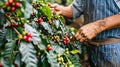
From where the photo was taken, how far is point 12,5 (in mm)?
1295

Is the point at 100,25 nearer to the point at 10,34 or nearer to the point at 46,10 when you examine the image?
the point at 46,10

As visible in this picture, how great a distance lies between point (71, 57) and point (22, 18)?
601mm

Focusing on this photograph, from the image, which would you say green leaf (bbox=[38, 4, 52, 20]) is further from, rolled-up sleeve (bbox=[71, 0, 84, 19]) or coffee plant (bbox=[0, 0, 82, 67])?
rolled-up sleeve (bbox=[71, 0, 84, 19])

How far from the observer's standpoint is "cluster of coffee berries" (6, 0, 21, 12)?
1.28m

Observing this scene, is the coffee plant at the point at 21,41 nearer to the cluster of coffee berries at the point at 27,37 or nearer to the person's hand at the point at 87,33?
the cluster of coffee berries at the point at 27,37

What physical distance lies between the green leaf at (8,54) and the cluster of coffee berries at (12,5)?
173mm

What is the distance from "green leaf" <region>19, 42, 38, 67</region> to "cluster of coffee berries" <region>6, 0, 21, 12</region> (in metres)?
0.17

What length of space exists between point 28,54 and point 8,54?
10 centimetres

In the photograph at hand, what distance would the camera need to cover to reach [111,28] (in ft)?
7.16

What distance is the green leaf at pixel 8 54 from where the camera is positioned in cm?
137

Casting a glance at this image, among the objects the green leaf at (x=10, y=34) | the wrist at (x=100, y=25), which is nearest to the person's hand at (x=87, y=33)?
the wrist at (x=100, y=25)

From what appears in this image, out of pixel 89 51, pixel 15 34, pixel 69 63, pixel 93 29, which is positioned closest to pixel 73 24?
pixel 89 51

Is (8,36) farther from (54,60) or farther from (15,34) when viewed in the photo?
(54,60)

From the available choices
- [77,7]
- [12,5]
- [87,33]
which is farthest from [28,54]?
[77,7]
